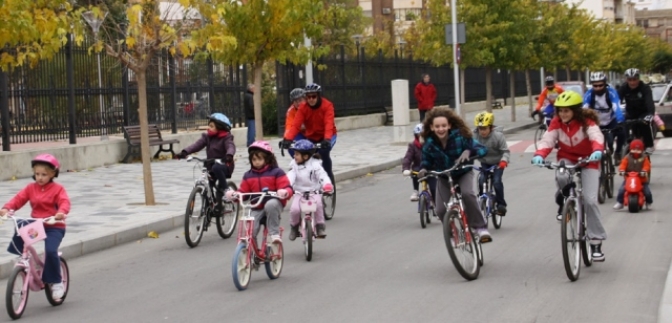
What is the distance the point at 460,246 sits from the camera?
9.63 m

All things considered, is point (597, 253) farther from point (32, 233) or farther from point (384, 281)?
point (32, 233)

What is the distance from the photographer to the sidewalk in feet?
42.2

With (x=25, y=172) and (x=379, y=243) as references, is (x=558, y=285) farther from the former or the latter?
(x=25, y=172)

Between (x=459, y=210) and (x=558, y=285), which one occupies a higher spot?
(x=459, y=210)

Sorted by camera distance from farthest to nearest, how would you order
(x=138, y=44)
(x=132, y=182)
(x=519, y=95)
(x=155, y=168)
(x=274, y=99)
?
1. (x=519, y=95)
2. (x=274, y=99)
3. (x=155, y=168)
4. (x=132, y=182)
5. (x=138, y=44)

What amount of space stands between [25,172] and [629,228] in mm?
11936

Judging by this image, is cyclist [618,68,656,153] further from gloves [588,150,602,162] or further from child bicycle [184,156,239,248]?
gloves [588,150,602,162]

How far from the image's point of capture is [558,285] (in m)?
9.24

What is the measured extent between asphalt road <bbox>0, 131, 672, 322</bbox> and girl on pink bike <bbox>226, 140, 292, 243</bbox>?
1.73ft

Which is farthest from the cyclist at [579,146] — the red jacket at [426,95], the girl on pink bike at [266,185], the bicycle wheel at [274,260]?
the red jacket at [426,95]

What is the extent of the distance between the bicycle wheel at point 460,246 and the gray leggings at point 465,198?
1.46ft

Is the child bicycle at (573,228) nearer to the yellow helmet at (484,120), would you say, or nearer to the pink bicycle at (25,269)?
the yellow helmet at (484,120)

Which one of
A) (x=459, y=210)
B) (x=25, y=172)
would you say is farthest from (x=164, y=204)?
(x=459, y=210)

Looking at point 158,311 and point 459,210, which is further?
point 459,210
